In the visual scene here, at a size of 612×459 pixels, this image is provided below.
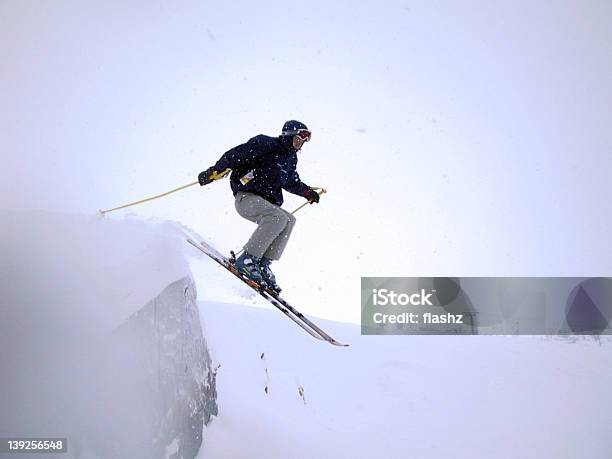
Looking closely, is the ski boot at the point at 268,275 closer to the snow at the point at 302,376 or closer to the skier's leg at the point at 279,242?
the skier's leg at the point at 279,242

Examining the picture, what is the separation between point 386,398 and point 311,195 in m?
1.74

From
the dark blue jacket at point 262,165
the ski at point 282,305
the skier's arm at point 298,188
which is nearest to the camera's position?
the dark blue jacket at point 262,165

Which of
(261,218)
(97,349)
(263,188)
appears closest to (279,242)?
(261,218)

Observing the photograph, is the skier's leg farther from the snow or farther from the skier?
the snow

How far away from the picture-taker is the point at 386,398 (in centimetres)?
395

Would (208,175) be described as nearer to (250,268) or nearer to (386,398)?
(250,268)

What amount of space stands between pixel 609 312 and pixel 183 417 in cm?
424

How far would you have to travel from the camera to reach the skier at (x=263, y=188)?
3289 millimetres

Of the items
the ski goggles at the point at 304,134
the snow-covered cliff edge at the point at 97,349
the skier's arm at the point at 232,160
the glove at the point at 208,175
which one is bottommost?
the snow-covered cliff edge at the point at 97,349

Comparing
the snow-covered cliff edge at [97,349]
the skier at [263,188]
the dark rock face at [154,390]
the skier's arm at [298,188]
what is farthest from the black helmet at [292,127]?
the dark rock face at [154,390]

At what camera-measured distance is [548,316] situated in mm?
4629

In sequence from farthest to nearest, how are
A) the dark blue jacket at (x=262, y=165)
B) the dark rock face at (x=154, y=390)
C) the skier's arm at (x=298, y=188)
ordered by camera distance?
the skier's arm at (x=298, y=188), the dark blue jacket at (x=262, y=165), the dark rock face at (x=154, y=390)

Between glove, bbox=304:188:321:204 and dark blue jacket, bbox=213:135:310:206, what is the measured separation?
0.73 ft

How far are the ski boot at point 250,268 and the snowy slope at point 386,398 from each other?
1.30 feet
